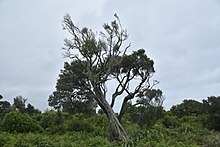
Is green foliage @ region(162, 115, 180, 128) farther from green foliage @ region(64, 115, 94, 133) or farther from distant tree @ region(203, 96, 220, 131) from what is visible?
green foliage @ region(64, 115, 94, 133)

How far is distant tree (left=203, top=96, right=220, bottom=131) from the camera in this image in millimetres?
31819

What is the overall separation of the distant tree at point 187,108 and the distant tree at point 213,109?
17.8 ft

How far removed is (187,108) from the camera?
43.7m

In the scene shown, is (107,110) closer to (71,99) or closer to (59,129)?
(71,99)

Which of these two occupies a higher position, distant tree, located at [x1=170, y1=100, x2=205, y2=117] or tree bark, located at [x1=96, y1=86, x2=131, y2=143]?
distant tree, located at [x1=170, y1=100, x2=205, y2=117]

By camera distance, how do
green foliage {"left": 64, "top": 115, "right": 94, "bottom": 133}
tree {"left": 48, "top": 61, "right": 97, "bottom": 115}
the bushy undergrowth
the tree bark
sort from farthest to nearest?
1. green foliage {"left": 64, "top": 115, "right": 94, "bottom": 133}
2. tree {"left": 48, "top": 61, "right": 97, "bottom": 115}
3. the bushy undergrowth
4. the tree bark

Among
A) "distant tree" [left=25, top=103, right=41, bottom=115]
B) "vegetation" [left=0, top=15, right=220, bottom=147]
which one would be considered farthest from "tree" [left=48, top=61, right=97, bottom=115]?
"distant tree" [left=25, top=103, right=41, bottom=115]

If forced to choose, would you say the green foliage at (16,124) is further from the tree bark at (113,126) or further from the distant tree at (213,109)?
the distant tree at (213,109)

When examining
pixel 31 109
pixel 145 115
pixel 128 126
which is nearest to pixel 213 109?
pixel 145 115

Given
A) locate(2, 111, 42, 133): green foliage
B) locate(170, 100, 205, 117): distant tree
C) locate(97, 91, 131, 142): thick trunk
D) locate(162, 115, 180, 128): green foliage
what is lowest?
locate(97, 91, 131, 142): thick trunk

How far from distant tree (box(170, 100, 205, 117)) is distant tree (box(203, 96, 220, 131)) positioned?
5.42 meters

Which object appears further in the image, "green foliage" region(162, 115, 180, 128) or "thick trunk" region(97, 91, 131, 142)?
"green foliage" region(162, 115, 180, 128)

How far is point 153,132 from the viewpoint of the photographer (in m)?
24.0

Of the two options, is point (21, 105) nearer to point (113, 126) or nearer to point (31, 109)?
point (31, 109)
